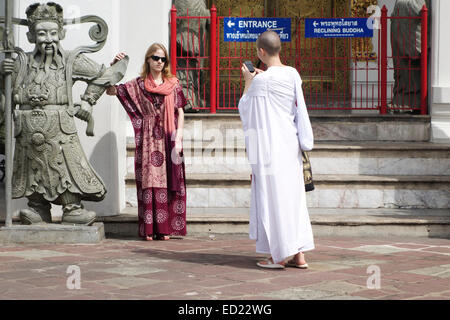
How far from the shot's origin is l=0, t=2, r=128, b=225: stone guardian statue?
7379 mm

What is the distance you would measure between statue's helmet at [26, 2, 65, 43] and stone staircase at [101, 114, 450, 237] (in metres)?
2.07

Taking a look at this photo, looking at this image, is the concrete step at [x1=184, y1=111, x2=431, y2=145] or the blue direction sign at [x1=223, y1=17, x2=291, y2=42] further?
the blue direction sign at [x1=223, y1=17, x2=291, y2=42]

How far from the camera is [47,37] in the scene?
7.38m

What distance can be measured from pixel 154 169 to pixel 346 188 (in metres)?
2.26

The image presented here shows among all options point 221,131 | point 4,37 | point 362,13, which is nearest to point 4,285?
point 4,37

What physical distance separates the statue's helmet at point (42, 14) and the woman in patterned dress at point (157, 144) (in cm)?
85

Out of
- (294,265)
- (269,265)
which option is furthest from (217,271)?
(294,265)

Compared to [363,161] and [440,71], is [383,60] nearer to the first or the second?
[440,71]

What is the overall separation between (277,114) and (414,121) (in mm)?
4842

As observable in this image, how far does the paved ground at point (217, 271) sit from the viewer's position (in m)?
5.21

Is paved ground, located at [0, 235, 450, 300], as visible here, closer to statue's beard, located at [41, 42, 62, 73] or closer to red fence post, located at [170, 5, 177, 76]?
statue's beard, located at [41, 42, 62, 73]

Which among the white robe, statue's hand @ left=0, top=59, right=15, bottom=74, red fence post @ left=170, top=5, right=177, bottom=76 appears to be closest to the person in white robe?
the white robe

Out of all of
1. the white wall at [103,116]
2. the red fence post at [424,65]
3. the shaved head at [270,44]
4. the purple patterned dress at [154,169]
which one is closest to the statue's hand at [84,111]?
the purple patterned dress at [154,169]

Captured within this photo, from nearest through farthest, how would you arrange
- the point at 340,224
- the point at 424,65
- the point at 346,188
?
the point at 340,224, the point at 346,188, the point at 424,65
